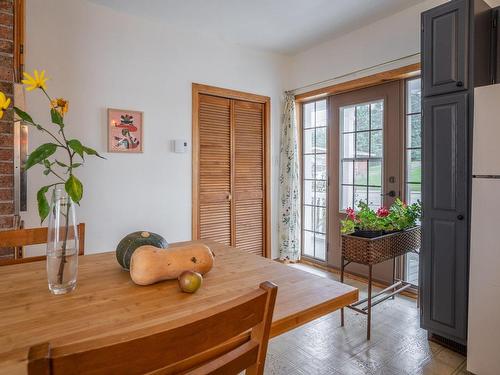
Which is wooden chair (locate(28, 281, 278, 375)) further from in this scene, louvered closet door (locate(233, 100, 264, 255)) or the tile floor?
louvered closet door (locate(233, 100, 264, 255))

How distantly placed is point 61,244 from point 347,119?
10.7 ft

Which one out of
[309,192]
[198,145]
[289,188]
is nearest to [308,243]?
[309,192]

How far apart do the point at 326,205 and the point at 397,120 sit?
1235mm

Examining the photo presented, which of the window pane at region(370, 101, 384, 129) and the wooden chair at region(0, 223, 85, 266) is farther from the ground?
the window pane at region(370, 101, 384, 129)

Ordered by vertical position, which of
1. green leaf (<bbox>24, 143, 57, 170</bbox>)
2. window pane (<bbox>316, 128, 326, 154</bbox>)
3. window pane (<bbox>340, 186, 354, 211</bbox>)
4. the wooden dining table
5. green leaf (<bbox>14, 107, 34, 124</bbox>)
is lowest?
the wooden dining table

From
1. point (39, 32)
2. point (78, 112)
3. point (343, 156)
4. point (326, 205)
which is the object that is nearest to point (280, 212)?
point (326, 205)

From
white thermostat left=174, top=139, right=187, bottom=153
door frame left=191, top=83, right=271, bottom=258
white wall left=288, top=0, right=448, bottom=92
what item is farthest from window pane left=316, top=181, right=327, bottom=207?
white thermostat left=174, top=139, right=187, bottom=153

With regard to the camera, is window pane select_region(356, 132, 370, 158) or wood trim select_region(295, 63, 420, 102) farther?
window pane select_region(356, 132, 370, 158)

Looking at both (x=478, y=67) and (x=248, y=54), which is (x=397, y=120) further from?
(x=248, y=54)

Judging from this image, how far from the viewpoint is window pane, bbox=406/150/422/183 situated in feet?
10.2

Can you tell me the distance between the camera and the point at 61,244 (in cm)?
105

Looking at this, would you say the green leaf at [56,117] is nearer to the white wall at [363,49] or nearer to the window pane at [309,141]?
the white wall at [363,49]

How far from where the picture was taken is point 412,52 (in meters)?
2.97

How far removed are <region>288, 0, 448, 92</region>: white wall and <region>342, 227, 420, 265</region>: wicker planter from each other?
A: 5.06 feet
